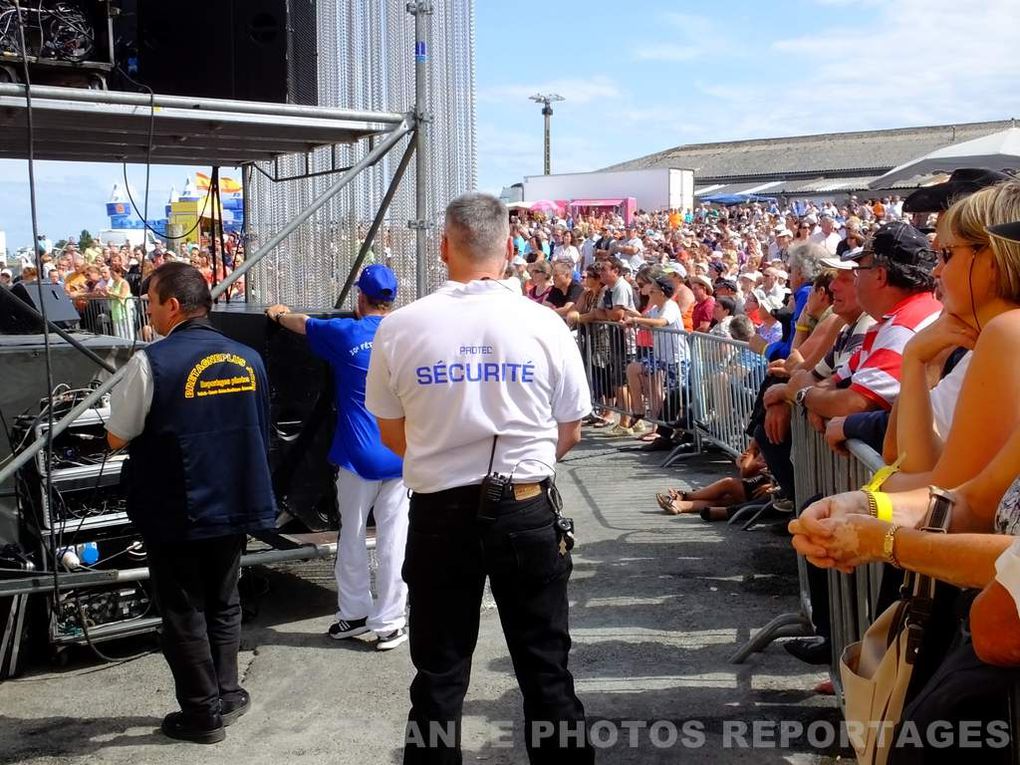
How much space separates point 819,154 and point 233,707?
6254 centimetres

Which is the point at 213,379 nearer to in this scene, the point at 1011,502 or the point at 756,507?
the point at 1011,502

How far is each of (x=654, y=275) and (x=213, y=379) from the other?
7443mm

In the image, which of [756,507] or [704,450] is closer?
[756,507]

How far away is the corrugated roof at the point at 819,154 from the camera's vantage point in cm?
5647

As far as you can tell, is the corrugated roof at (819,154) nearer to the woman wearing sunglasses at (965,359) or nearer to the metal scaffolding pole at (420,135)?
the metal scaffolding pole at (420,135)

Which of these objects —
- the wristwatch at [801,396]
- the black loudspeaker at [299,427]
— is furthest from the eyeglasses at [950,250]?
the black loudspeaker at [299,427]

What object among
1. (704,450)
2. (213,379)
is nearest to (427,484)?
(213,379)

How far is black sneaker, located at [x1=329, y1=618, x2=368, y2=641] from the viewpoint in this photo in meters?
5.56

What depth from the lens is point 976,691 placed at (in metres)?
2.12

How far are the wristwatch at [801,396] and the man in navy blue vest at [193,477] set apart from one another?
2344 millimetres

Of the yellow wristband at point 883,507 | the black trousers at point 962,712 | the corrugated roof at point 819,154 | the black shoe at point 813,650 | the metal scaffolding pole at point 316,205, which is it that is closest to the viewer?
the black trousers at point 962,712

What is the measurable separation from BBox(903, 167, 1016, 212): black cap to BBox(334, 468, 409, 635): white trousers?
9.33 feet

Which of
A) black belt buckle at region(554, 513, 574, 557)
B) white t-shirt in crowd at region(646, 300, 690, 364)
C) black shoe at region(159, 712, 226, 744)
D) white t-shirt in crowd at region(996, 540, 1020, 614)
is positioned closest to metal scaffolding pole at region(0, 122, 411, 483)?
black shoe at region(159, 712, 226, 744)

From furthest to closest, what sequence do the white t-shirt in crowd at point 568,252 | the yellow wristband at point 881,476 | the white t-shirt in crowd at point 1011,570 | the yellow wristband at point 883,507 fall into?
the white t-shirt in crowd at point 568,252 → the yellow wristband at point 881,476 → the yellow wristband at point 883,507 → the white t-shirt in crowd at point 1011,570
